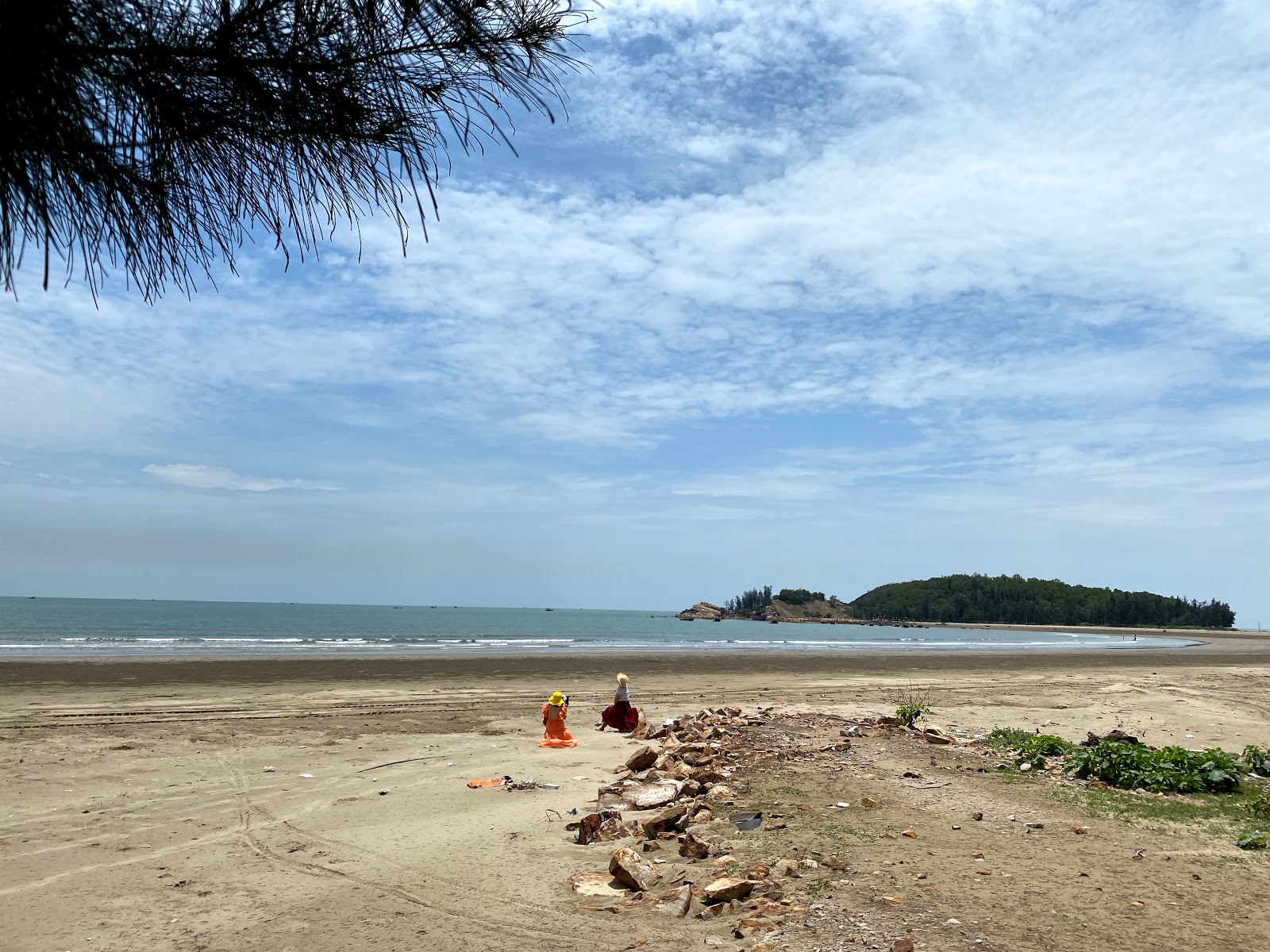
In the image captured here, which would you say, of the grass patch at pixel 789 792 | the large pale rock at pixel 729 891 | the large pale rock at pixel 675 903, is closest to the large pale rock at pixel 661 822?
the grass patch at pixel 789 792

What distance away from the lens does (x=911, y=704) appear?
40.1 feet

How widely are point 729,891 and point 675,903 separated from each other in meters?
0.31

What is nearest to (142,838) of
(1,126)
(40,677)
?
(1,126)

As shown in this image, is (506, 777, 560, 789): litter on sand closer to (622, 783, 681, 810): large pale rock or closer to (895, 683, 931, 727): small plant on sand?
(622, 783, 681, 810): large pale rock

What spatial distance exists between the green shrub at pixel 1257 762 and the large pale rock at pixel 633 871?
5.73 meters

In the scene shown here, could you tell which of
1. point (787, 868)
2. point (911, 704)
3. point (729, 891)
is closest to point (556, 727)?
point (911, 704)

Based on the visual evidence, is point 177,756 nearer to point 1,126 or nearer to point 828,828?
point 828,828

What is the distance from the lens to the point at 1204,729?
38.9 ft

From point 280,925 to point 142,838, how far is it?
251cm

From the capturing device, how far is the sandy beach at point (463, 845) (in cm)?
428

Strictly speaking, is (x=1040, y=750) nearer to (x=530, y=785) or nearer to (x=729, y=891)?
(x=729, y=891)

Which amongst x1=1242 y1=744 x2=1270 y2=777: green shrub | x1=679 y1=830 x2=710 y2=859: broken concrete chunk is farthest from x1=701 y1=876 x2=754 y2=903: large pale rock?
x1=1242 y1=744 x2=1270 y2=777: green shrub

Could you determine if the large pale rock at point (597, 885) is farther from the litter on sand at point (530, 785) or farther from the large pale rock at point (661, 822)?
the litter on sand at point (530, 785)

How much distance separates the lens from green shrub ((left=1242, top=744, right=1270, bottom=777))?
7.24 metres
